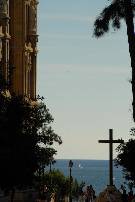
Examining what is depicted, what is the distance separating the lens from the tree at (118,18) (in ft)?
118

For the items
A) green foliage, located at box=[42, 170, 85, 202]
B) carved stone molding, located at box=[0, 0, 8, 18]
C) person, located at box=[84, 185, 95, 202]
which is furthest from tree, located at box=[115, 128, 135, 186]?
green foliage, located at box=[42, 170, 85, 202]

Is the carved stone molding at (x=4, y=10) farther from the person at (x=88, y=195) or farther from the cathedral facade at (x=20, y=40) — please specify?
the person at (x=88, y=195)

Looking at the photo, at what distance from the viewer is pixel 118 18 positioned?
36312 millimetres

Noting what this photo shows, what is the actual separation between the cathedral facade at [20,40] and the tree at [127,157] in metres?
19.3

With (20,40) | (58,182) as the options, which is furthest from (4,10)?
(58,182)

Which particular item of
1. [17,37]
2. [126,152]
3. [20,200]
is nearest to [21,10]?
[17,37]

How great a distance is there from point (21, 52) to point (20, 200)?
41.7 feet

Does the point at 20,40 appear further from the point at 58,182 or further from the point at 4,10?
the point at 58,182

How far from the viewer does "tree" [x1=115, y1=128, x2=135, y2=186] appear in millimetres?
37812

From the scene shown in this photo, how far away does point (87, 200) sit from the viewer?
5147 cm

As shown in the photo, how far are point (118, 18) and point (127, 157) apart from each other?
6.30 metres

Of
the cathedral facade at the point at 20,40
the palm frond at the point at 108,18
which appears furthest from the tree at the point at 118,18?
the cathedral facade at the point at 20,40

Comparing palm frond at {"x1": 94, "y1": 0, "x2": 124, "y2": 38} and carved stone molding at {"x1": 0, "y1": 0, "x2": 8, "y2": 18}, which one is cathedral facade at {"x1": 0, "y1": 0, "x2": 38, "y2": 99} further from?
palm frond at {"x1": 94, "y1": 0, "x2": 124, "y2": 38}

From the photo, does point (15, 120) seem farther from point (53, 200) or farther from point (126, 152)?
point (53, 200)
